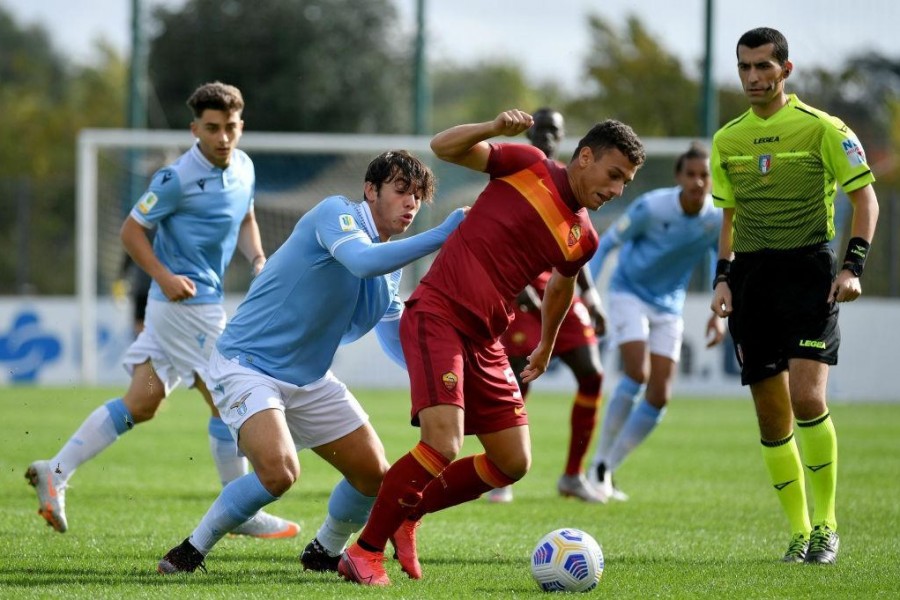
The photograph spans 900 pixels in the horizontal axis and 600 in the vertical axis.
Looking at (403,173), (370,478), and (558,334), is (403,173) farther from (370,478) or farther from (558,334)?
(558,334)

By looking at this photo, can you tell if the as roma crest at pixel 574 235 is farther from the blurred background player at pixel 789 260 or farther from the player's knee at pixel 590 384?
the player's knee at pixel 590 384

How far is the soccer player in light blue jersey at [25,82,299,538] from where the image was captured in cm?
695

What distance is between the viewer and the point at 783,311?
629 cm

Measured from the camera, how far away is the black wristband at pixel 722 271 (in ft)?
21.3

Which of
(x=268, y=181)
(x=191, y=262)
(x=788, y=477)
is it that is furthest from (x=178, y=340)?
(x=268, y=181)

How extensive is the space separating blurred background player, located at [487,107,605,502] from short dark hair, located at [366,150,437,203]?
315 cm

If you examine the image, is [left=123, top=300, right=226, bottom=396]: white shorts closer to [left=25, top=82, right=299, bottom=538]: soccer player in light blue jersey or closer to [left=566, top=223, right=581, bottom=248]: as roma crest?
[left=25, top=82, right=299, bottom=538]: soccer player in light blue jersey

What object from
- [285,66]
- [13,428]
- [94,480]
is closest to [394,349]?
[94,480]

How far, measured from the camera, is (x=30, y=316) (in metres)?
18.6

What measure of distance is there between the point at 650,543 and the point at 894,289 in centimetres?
1351

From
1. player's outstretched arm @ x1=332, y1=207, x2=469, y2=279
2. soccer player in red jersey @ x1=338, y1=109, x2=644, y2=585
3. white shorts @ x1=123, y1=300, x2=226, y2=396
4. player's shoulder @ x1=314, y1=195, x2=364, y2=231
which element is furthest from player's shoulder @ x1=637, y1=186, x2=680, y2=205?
player's outstretched arm @ x1=332, y1=207, x2=469, y2=279

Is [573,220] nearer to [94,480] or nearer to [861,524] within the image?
[861,524]

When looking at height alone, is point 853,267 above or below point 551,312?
above

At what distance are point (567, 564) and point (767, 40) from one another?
8.38ft
